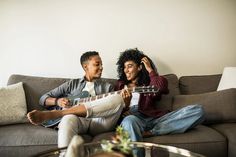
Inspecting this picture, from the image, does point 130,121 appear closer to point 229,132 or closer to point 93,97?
point 93,97

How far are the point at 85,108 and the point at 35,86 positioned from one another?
2.35 ft

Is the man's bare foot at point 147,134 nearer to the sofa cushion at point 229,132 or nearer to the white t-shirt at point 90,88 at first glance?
the sofa cushion at point 229,132

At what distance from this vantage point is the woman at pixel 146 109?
6.75 feet

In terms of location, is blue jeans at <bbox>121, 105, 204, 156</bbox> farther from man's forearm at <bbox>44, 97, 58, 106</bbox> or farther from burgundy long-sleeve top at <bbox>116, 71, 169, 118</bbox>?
man's forearm at <bbox>44, 97, 58, 106</bbox>

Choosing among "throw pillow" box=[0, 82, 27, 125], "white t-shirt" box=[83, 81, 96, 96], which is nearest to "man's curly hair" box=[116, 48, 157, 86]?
"white t-shirt" box=[83, 81, 96, 96]

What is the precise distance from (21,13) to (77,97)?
1.02m

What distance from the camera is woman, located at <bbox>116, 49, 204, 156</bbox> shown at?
6.75 feet

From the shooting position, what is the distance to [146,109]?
7.91 ft

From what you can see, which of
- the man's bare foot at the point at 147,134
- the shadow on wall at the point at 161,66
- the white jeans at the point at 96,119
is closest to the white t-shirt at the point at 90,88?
the white jeans at the point at 96,119

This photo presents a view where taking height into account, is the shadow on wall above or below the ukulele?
above

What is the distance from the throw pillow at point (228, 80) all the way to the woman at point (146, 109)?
1.60ft

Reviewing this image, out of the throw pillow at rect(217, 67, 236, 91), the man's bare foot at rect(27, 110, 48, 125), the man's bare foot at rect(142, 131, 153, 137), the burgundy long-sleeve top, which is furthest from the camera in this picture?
the throw pillow at rect(217, 67, 236, 91)

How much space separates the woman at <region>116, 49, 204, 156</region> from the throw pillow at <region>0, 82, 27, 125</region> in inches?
30.0

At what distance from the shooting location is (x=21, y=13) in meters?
2.88
